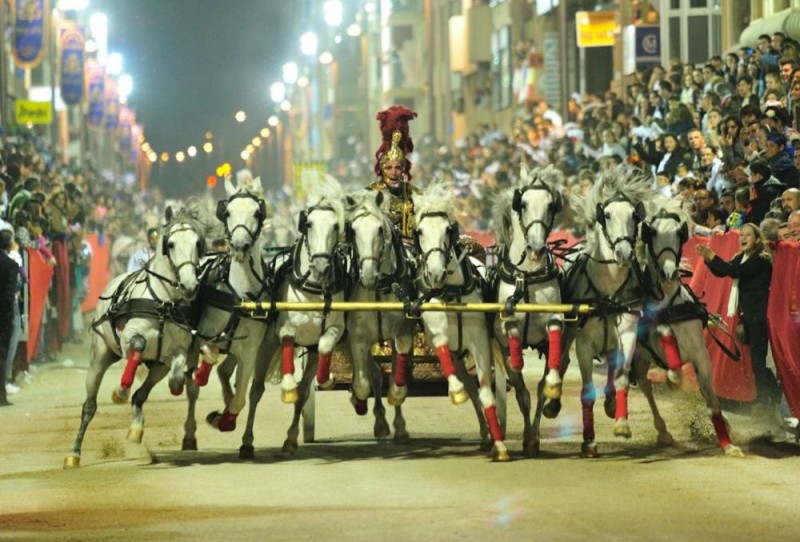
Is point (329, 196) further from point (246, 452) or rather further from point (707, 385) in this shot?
point (707, 385)

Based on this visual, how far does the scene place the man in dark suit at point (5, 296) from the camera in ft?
70.5

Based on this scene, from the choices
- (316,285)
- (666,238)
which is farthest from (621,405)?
(316,285)

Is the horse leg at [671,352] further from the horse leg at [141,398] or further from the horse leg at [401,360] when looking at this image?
the horse leg at [141,398]

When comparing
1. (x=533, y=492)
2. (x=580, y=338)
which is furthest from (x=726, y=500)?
(x=580, y=338)

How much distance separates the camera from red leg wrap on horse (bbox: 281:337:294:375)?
1443 centimetres

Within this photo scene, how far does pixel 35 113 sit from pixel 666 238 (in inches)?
1412

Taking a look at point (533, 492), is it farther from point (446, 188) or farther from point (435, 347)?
point (446, 188)

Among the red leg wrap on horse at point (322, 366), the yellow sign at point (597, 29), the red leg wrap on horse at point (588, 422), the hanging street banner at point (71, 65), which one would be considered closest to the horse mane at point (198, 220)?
the red leg wrap on horse at point (322, 366)

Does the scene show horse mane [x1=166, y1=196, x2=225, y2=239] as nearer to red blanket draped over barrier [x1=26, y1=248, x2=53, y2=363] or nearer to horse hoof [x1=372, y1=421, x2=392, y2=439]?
horse hoof [x1=372, y1=421, x2=392, y2=439]

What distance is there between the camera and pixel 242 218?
14602 millimetres

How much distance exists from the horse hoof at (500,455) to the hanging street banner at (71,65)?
5172 centimetres

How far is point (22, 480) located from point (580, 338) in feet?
14.8

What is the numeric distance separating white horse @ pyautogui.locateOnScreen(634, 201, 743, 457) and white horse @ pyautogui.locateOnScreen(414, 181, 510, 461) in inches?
54.7

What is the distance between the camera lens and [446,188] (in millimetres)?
15039
